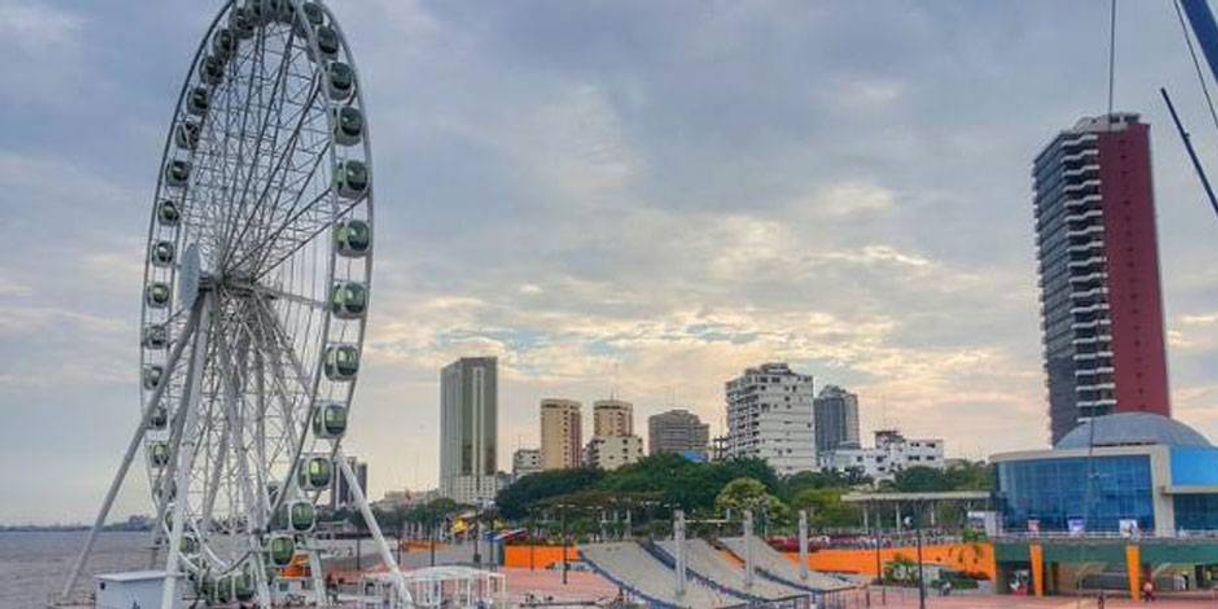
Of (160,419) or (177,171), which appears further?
(177,171)

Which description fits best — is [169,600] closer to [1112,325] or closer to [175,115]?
[175,115]

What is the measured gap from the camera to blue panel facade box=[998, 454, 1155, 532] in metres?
67.0

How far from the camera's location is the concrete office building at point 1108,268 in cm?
11981

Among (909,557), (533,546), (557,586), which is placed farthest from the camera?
(533,546)

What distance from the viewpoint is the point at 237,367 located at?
43.6 m

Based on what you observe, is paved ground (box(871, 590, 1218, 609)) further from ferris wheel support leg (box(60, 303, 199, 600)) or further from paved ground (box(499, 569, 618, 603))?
ferris wheel support leg (box(60, 303, 199, 600))

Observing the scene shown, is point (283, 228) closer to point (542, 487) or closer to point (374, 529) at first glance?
point (374, 529)

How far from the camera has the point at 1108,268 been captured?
403 ft

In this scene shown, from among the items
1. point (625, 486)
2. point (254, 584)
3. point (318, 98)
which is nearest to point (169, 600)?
point (254, 584)

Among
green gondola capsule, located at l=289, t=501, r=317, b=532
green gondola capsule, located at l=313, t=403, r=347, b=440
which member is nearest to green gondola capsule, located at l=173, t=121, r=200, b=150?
green gondola capsule, located at l=313, t=403, r=347, b=440

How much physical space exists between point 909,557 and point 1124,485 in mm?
13056

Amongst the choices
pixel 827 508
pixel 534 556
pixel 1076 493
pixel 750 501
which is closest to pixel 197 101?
pixel 534 556

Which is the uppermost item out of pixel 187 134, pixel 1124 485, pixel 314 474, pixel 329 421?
pixel 187 134

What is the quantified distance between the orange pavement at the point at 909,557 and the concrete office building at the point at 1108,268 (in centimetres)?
5169
